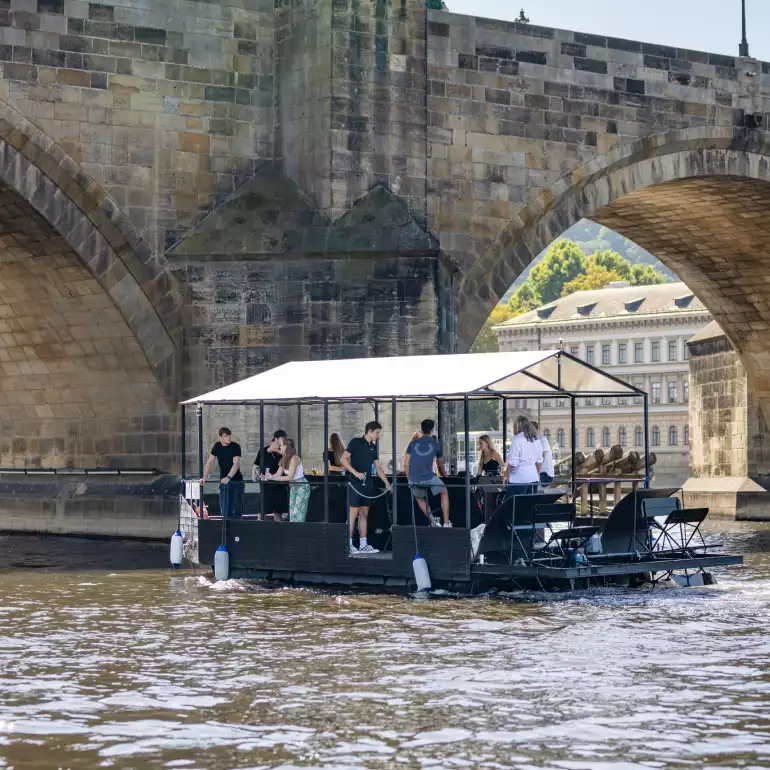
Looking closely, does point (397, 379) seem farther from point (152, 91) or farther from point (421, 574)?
point (152, 91)

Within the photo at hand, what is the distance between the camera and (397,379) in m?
15.5

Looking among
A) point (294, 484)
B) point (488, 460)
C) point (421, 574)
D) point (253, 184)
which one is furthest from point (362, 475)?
point (253, 184)

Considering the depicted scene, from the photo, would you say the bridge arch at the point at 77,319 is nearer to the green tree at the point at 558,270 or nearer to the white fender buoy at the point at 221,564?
the white fender buoy at the point at 221,564

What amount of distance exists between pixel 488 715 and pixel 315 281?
12.9 metres

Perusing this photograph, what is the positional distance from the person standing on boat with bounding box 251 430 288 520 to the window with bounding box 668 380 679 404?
74.1 metres

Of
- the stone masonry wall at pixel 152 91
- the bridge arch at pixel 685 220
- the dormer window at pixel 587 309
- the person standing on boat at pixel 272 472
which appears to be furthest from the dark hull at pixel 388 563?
the dormer window at pixel 587 309

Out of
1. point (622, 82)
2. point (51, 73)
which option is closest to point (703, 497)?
point (622, 82)

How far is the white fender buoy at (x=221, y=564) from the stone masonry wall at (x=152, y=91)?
6.38m

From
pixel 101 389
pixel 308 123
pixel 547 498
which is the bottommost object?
pixel 547 498

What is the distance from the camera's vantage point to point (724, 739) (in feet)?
25.9

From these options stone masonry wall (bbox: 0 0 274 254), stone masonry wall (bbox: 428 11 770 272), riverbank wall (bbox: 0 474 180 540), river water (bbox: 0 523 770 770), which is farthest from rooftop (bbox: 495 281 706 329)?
river water (bbox: 0 523 770 770)

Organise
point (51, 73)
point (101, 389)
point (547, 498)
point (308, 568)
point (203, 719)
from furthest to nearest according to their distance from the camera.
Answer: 1. point (101, 389)
2. point (51, 73)
3. point (308, 568)
4. point (547, 498)
5. point (203, 719)

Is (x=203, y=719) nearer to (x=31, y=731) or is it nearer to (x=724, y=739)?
(x=31, y=731)

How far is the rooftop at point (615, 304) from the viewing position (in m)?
90.0
